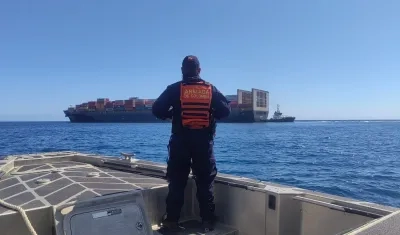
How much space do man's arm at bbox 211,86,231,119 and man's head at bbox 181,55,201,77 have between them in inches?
11.4

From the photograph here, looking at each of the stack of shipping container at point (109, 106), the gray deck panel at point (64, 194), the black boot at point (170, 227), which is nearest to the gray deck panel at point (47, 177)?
the gray deck panel at point (64, 194)

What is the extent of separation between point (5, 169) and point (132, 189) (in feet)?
8.44

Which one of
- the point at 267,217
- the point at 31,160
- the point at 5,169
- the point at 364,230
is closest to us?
the point at 364,230

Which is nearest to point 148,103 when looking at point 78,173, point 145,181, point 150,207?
point 78,173

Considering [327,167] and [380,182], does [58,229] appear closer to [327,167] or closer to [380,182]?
[380,182]

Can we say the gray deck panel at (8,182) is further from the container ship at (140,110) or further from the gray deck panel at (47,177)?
the container ship at (140,110)

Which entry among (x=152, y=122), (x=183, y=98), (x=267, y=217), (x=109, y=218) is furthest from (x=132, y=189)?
(x=152, y=122)

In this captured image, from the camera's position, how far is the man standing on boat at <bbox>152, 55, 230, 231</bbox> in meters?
3.39

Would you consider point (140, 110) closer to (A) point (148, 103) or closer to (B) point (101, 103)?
(A) point (148, 103)

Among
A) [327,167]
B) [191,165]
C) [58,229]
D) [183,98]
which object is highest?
[183,98]

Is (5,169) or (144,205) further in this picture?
(5,169)

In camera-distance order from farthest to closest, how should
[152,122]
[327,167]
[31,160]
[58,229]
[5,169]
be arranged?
1. [152,122]
2. [327,167]
3. [31,160]
4. [5,169]
5. [58,229]

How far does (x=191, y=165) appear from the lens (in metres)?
3.57

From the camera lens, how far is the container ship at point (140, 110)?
100 metres
